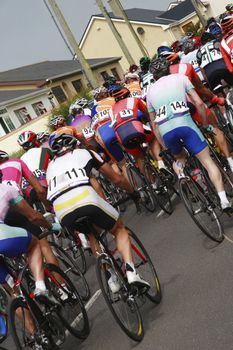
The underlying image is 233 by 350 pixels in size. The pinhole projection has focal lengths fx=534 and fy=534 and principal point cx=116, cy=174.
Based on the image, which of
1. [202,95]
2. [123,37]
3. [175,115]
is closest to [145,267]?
[175,115]

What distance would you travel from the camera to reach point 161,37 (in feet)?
216

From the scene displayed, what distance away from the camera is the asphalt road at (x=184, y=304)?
4.70 meters

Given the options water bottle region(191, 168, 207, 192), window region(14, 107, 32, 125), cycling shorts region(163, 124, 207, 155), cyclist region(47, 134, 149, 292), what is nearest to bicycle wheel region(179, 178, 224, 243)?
water bottle region(191, 168, 207, 192)

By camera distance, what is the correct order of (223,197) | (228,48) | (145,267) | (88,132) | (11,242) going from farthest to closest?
(88,132), (228,48), (223,197), (145,267), (11,242)

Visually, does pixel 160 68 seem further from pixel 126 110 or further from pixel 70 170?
pixel 70 170

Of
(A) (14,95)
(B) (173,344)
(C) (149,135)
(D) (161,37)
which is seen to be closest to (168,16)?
(D) (161,37)

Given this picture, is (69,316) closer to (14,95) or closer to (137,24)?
(14,95)

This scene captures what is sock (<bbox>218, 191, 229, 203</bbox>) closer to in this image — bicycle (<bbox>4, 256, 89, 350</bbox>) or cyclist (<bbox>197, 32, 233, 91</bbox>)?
bicycle (<bbox>4, 256, 89, 350</bbox>)

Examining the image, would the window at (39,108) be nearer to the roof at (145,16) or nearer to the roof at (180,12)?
the roof at (145,16)

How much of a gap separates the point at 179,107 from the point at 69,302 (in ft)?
8.50

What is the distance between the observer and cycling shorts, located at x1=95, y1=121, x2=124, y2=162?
9523 millimetres

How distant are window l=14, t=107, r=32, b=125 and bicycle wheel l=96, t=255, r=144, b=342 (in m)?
41.6

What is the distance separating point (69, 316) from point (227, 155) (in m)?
3.07

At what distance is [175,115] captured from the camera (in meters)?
6.40
